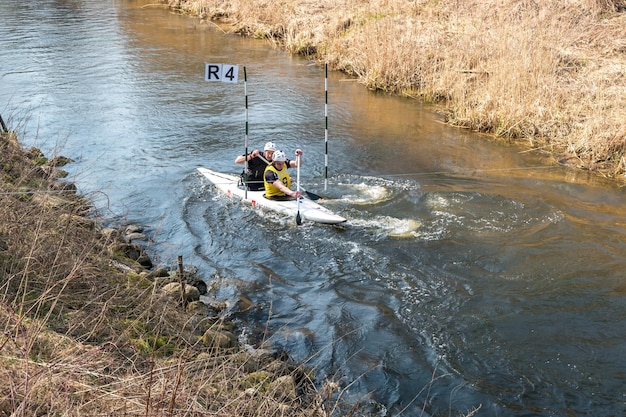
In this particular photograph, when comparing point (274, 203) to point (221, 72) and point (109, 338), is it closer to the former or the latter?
point (221, 72)

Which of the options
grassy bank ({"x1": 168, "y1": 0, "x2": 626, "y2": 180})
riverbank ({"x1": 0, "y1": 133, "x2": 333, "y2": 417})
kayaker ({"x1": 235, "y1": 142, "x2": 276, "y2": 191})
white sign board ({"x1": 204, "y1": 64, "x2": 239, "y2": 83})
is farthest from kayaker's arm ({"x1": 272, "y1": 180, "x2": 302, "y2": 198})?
grassy bank ({"x1": 168, "y1": 0, "x2": 626, "y2": 180})

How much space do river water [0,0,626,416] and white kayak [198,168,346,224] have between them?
0.48ft

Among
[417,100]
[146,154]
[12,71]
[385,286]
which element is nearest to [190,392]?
[385,286]

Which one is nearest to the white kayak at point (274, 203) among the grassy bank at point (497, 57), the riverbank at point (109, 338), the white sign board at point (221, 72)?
the white sign board at point (221, 72)

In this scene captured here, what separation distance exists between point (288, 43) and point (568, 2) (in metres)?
7.43

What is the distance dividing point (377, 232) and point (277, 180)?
1766 mm

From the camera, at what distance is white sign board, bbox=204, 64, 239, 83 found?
9.70m

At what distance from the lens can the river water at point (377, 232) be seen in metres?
6.39

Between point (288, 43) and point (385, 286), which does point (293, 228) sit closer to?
point (385, 286)

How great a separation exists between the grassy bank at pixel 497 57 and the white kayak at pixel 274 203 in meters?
4.90

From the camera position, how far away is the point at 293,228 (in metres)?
9.63

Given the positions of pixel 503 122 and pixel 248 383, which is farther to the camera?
pixel 503 122

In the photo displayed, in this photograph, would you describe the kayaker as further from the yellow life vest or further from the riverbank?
the riverbank

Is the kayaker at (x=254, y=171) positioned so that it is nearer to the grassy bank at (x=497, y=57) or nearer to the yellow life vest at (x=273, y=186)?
the yellow life vest at (x=273, y=186)
